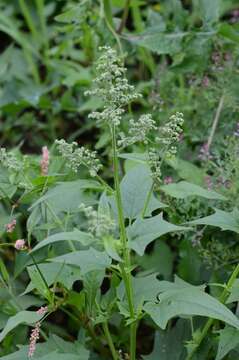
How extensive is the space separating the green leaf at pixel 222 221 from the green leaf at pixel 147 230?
88 millimetres

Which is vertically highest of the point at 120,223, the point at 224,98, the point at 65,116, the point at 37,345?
the point at 120,223

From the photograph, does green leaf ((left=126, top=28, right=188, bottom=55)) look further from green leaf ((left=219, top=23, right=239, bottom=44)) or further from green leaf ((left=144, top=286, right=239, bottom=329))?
green leaf ((left=144, top=286, right=239, bottom=329))

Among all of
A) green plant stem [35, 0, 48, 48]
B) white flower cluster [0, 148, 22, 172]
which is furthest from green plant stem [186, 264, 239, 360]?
green plant stem [35, 0, 48, 48]

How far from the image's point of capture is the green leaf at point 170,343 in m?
1.79

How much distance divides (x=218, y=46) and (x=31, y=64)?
1.18m

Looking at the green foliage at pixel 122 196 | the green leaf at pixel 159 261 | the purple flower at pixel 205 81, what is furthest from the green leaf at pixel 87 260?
the purple flower at pixel 205 81

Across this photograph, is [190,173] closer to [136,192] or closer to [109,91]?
[136,192]

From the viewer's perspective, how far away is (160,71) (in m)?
2.70

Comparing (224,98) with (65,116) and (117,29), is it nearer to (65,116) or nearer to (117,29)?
(117,29)

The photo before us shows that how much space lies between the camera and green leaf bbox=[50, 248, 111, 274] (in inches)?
59.2

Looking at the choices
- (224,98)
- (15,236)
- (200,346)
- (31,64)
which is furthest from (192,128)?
(31,64)

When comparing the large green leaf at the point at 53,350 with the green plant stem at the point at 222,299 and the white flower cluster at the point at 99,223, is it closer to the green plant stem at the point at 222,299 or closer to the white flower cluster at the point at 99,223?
the green plant stem at the point at 222,299

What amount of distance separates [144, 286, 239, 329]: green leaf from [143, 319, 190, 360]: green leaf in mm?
331

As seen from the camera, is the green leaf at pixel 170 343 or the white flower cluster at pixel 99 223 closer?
the white flower cluster at pixel 99 223
